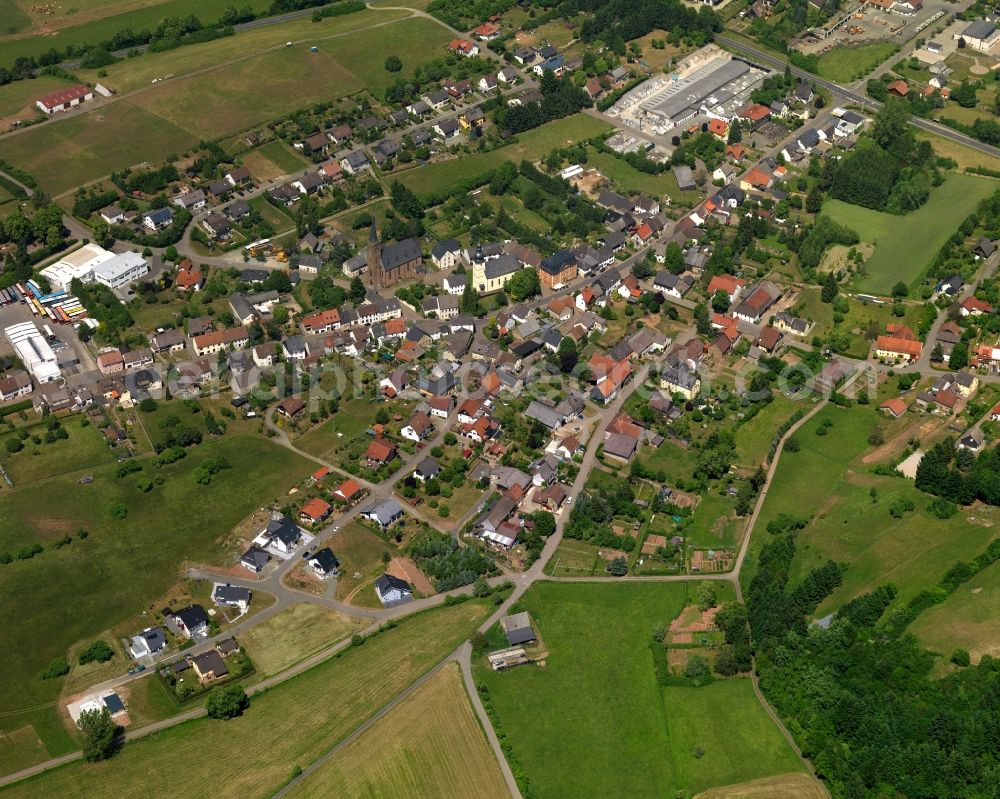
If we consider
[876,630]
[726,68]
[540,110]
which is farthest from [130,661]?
[726,68]

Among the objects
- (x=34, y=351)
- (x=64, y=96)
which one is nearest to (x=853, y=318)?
(x=34, y=351)

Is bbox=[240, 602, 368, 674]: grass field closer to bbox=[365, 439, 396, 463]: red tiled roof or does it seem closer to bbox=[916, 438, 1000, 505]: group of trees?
bbox=[365, 439, 396, 463]: red tiled roof

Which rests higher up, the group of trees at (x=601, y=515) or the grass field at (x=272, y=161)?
the grass field at (x=272, y=161)

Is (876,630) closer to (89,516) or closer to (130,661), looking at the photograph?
(130,661)

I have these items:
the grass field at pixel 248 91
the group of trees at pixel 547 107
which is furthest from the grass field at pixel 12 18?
the group of trees at pixel 547 107

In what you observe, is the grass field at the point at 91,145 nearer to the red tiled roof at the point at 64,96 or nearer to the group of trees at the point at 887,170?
the red tiled roof at the point at 64,96

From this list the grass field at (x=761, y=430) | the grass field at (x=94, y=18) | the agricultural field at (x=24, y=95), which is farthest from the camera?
the grass field at (x=94, y=18)
